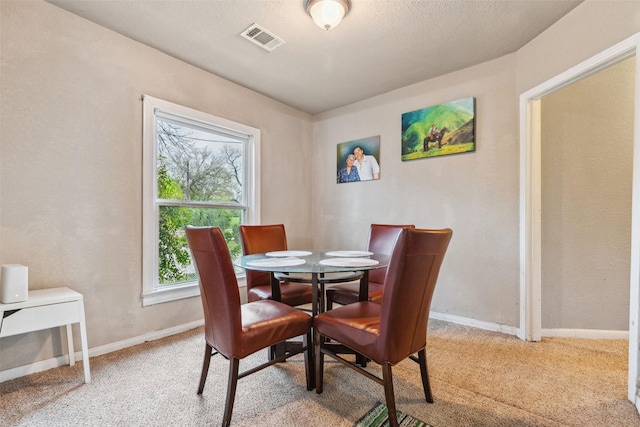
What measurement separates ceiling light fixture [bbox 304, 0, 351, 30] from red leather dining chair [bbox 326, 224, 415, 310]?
1553 mm

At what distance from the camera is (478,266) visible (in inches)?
112

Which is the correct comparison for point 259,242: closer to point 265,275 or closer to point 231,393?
point 265,275

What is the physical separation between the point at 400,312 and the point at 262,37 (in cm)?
234

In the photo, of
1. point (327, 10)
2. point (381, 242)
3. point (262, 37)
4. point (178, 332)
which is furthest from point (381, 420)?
point (262, 37)

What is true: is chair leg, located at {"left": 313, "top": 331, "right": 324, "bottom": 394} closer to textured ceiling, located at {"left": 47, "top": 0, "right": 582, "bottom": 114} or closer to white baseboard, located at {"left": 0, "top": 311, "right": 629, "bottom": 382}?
white baseboard, located at {"left": 0, "top": 311, "right": 629, "bottom": 382}

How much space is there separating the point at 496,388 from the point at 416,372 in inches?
18.5

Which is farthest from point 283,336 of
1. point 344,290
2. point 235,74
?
point 235,74

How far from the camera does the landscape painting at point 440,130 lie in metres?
2.88

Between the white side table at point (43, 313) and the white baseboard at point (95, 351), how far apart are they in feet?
1.34

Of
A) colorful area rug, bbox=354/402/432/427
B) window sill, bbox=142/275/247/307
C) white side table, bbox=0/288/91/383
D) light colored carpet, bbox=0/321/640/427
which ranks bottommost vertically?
light colored carpet, bbox=0/321/640/427

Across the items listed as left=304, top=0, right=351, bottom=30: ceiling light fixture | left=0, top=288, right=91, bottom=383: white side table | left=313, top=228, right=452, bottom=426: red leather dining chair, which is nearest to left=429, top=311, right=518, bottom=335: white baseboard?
left=313, top=228, right=452, bottom=426: red leather dining chair

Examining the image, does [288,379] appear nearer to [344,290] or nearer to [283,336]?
[283,336]

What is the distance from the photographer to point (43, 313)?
175 centimetres

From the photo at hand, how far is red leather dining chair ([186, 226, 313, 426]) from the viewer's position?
4.75ft
